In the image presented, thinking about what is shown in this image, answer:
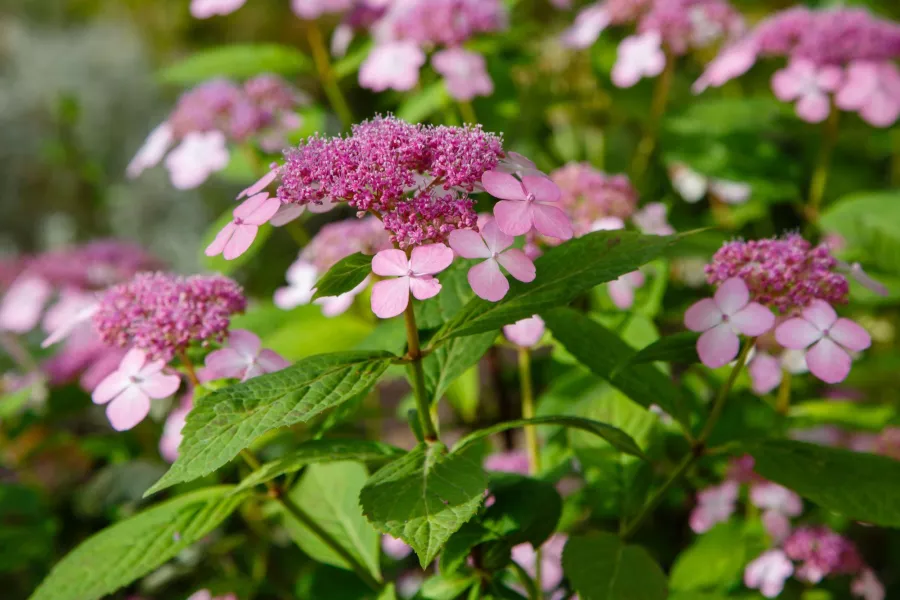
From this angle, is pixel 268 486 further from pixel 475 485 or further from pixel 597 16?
pixel 597 16

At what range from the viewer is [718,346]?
731mm

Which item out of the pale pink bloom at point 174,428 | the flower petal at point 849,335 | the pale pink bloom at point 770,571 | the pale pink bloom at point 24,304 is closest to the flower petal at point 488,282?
the flower petal at point 849,335

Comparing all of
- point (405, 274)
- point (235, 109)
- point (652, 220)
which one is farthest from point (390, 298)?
point (235, 109)

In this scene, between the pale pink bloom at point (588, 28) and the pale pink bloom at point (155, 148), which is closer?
the pale pink bloom at point (155, 148)

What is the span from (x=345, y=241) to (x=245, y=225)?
53cm

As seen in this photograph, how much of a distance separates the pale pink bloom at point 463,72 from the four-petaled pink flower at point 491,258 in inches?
29.1

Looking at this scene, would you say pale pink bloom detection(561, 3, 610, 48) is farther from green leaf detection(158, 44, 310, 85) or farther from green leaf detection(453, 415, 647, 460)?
green leaf detection(453, 415, 647, 460)

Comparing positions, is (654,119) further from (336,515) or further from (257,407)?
(257,407)

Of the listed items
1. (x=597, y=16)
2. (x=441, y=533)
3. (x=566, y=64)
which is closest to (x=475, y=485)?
(x=441, y=533)

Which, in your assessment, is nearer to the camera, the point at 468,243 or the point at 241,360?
the point at 468,243

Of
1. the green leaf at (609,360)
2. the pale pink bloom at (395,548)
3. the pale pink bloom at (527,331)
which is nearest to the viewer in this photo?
the green leaf at (609,360)

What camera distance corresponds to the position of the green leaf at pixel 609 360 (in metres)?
0.82

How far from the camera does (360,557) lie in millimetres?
921

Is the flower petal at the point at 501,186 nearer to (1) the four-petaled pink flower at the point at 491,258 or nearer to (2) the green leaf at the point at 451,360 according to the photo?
(1) the four-petaled pink flower at the point at 491,258
